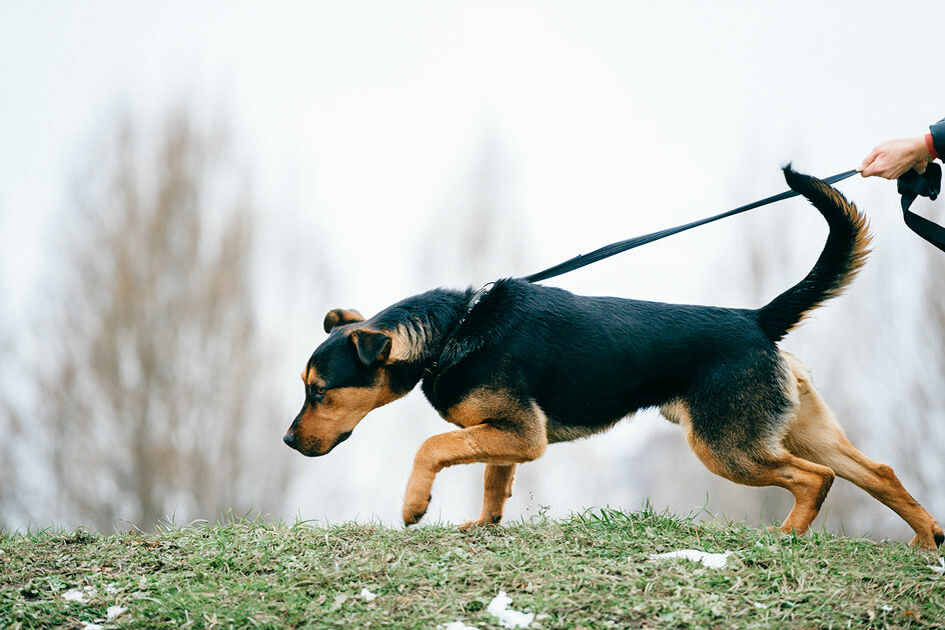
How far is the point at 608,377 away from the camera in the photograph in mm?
5234

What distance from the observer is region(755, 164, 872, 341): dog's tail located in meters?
5.12

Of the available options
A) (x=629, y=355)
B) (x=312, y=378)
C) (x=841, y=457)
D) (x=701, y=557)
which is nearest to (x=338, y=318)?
(x=312, y=378)

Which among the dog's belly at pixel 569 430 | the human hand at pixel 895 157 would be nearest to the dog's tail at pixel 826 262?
the human hand at pixel 895 157

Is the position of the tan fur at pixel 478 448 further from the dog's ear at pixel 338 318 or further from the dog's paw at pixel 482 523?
the dog's ear at pixel 338 318

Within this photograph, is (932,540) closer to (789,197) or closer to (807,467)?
(807,467)

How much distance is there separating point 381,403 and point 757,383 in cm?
243

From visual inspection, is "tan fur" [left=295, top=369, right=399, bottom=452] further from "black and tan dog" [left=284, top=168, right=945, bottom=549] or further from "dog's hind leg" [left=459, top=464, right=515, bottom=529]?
"dog's hind leg" [left=459, top=464, right=515, bottom=529]

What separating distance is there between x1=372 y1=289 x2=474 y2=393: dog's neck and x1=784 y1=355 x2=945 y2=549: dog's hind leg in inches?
90.4

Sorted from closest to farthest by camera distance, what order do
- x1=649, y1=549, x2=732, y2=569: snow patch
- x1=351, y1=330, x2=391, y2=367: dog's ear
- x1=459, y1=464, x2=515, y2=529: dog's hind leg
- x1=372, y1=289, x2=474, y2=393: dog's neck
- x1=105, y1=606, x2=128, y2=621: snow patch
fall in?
x1=105, y1=606, x2=128, y2=621: snow patch → x1=649, y1=549, x2=732, y2=569: snow patch → x1=351, y1=330, x2=391, y2=367: dog's ear → x1=372, y1=289, x2=474, y2=393: dog's neck → x1=459, y1=464, x2=515, y2=529: dog's hind leg

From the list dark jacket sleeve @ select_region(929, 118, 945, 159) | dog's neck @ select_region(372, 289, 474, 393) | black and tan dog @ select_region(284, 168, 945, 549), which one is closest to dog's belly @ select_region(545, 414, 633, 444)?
black and tan dog @ select_region(284, 168, 945, 549)

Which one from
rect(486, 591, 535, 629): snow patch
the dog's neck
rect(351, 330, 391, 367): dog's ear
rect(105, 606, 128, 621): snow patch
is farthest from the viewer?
the dog's neck

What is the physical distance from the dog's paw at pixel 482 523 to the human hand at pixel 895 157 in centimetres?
326

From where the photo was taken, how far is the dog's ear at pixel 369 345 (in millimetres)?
5094

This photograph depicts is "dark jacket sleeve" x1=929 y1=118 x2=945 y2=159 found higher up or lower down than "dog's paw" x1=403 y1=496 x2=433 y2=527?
higher up
